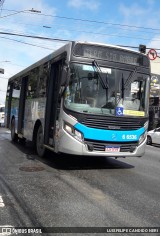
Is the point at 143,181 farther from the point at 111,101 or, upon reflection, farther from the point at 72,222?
the point at 72,222

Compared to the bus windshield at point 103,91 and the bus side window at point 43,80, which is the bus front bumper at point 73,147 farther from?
the bus side window at point 43,80

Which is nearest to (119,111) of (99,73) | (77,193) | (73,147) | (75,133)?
(99,73)

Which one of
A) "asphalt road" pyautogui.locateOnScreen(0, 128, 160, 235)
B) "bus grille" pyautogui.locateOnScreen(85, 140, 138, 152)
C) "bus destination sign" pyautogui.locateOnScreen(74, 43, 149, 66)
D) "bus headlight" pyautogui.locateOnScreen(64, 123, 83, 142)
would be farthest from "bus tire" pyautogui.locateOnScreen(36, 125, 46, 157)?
"bus destination sign" pyautogui.locateOnScreen(74, 43, 149, 66)

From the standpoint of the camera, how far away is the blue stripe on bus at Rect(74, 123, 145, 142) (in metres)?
8.92

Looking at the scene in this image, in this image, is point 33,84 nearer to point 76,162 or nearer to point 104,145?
point 76,162

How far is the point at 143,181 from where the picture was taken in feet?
27.8

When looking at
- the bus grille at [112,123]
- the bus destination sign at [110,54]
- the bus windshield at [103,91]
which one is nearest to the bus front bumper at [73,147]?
the bus grille at [112,123]

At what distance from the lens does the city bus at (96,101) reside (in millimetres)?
8984

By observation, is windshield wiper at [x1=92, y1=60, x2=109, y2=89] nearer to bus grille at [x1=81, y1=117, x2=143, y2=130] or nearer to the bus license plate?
bus grille at [x1=81, y1=117, x2=143, y2=130]

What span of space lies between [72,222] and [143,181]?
3556mm

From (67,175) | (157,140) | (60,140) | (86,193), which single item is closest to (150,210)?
(86,193)

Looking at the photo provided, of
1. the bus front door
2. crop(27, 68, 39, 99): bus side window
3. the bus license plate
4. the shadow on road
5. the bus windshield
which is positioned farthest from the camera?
crop(27, 68, 39, 99): bus side window

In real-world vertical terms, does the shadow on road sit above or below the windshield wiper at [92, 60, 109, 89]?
below

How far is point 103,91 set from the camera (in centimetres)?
927
